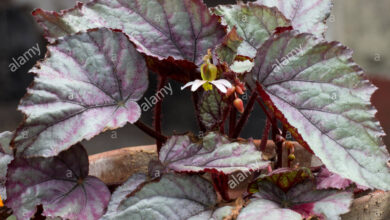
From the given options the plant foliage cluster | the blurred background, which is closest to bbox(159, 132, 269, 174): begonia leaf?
the plant foliage cluster

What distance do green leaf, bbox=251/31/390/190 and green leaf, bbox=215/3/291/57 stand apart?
7 centimetres

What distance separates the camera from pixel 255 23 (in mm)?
560

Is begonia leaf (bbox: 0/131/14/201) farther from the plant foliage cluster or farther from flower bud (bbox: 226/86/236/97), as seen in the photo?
flower bud (bbox: 226/86/236/97)

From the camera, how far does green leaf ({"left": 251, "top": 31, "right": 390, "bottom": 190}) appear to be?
447 mm

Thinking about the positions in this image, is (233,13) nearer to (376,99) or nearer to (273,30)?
(273,30)

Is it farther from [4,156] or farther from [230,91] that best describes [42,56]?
[230,91]

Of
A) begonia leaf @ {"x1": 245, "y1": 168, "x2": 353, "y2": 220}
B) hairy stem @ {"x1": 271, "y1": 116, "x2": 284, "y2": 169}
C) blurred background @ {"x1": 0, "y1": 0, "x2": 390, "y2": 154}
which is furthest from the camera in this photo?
blurred background @ {"x1": 0, "y1": 0, "x2": 390, "y2": 154}

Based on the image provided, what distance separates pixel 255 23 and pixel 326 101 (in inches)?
5.6

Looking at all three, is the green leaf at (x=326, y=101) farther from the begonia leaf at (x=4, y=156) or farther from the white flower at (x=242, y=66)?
the begonia leaf at (x=4, y=156)

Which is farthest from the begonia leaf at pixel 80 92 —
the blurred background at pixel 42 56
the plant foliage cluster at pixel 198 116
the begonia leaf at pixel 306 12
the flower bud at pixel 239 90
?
the blurred background at pixel 42 56

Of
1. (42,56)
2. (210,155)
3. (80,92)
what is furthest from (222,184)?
(42,56)

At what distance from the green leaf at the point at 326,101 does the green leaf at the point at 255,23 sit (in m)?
0.07

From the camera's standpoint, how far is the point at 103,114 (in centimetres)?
48

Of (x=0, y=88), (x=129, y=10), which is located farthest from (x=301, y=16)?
(x=0, y=88)
